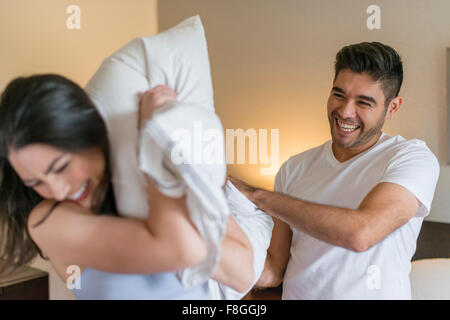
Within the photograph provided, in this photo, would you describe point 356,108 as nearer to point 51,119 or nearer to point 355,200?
point 355,200

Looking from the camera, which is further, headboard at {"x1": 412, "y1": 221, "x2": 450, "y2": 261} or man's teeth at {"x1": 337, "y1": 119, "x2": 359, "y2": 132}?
headboard at {"x1": 412, "y1": 221, "x2": 450, "y2": 261}

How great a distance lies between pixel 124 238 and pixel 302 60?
2.46 m

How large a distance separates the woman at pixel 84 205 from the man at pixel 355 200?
385mm

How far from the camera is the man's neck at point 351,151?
1.40 m

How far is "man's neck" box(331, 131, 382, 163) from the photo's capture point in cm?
140

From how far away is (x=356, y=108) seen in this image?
1346mm

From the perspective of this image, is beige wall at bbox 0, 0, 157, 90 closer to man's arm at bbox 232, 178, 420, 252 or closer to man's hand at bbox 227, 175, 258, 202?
man's hand at bbox 227, 175, 258, 202

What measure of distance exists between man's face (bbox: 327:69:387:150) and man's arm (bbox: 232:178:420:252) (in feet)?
0.96

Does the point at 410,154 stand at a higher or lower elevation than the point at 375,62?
lower

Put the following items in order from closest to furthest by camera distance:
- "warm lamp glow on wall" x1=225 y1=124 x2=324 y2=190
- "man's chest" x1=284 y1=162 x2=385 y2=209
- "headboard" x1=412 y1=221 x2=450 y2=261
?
"man's chest" x1=284 y1=162 x2=385 y2=209
"headboard" x1=412 y1=221 x2=450 y2=261
"warm lamp glow on wall" x1=225 y1=124 x2=324 y2=190

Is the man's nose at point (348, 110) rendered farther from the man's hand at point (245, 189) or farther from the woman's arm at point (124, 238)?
the woman's arm at point (124, 238)

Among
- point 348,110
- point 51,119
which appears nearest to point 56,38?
point 348,110

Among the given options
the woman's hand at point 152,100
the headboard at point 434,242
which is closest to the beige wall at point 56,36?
the woman's hand at point 152,100

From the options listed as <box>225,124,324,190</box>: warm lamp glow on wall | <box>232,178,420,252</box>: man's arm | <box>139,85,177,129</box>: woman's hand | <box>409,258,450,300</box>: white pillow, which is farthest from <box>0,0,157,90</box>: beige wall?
<box>409,258,450,300</box>: white pillow
